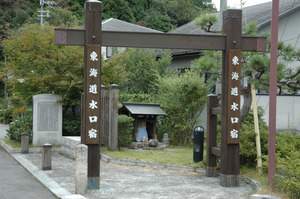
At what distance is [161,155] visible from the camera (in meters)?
13.8

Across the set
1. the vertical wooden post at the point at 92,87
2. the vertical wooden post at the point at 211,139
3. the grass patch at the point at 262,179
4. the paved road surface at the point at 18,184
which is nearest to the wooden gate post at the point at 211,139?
the vertical wooden post at the point at 211,139

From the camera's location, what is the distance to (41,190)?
898cm

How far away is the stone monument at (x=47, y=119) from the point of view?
15953mm

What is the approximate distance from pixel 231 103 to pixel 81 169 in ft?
11.8

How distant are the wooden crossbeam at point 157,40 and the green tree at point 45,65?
6732 mm

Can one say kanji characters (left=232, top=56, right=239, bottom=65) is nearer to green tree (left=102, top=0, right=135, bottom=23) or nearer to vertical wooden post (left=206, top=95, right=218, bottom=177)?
vertical wooden post (left=206, top=95, right=218, bottom=177)

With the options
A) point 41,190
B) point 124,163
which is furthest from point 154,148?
point 41,190

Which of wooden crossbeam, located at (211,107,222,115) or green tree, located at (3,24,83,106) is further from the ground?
green tree, located at (3,24,83,106)

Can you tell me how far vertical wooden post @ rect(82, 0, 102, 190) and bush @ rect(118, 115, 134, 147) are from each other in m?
5.73

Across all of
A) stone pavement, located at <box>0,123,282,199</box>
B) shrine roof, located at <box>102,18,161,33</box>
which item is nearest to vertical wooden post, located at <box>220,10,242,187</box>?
stone pavement, located at <box>0,123,282,199</box>

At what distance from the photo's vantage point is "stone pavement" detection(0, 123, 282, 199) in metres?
8.68

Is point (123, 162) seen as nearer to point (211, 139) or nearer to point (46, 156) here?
point (46, 156)

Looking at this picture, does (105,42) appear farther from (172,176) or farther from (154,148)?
(154,148)

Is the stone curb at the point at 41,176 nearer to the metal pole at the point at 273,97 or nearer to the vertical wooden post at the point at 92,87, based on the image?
the vertical wooden post at the point at 92,87
